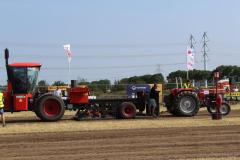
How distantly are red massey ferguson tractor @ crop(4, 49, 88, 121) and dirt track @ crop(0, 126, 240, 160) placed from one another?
555cm

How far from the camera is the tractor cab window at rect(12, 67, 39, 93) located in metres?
22.2

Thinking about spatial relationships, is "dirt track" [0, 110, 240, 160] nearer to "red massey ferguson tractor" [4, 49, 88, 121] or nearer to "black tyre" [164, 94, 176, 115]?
"red massey ferguson tractor" [4, 49, 88, 121]

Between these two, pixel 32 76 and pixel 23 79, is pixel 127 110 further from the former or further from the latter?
pixel 23 79

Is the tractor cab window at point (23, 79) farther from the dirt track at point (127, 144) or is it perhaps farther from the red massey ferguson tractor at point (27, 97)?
the dirt track at point (127, 144)

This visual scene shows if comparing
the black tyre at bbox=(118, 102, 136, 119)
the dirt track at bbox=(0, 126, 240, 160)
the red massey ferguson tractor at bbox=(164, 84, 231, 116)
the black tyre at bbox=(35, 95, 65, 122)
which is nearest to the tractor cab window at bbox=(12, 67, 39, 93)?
the black tyre at bbox=(35, 95, 65, 122)

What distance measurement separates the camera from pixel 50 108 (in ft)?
73.5

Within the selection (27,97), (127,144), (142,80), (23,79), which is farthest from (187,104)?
(142,80)

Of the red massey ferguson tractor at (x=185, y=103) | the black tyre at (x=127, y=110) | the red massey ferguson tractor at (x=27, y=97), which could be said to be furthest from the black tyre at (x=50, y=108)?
the red massey ferguson tractor at (x=185, y=103)

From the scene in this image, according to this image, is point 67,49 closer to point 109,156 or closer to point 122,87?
point 122,87

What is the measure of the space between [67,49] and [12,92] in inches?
428

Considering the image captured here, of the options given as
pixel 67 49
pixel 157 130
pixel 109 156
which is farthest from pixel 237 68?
pixel 109 156

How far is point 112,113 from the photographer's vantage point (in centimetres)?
2380

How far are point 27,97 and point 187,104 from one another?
742 centimetres

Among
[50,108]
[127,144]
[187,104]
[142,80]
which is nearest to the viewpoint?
[127,144]
